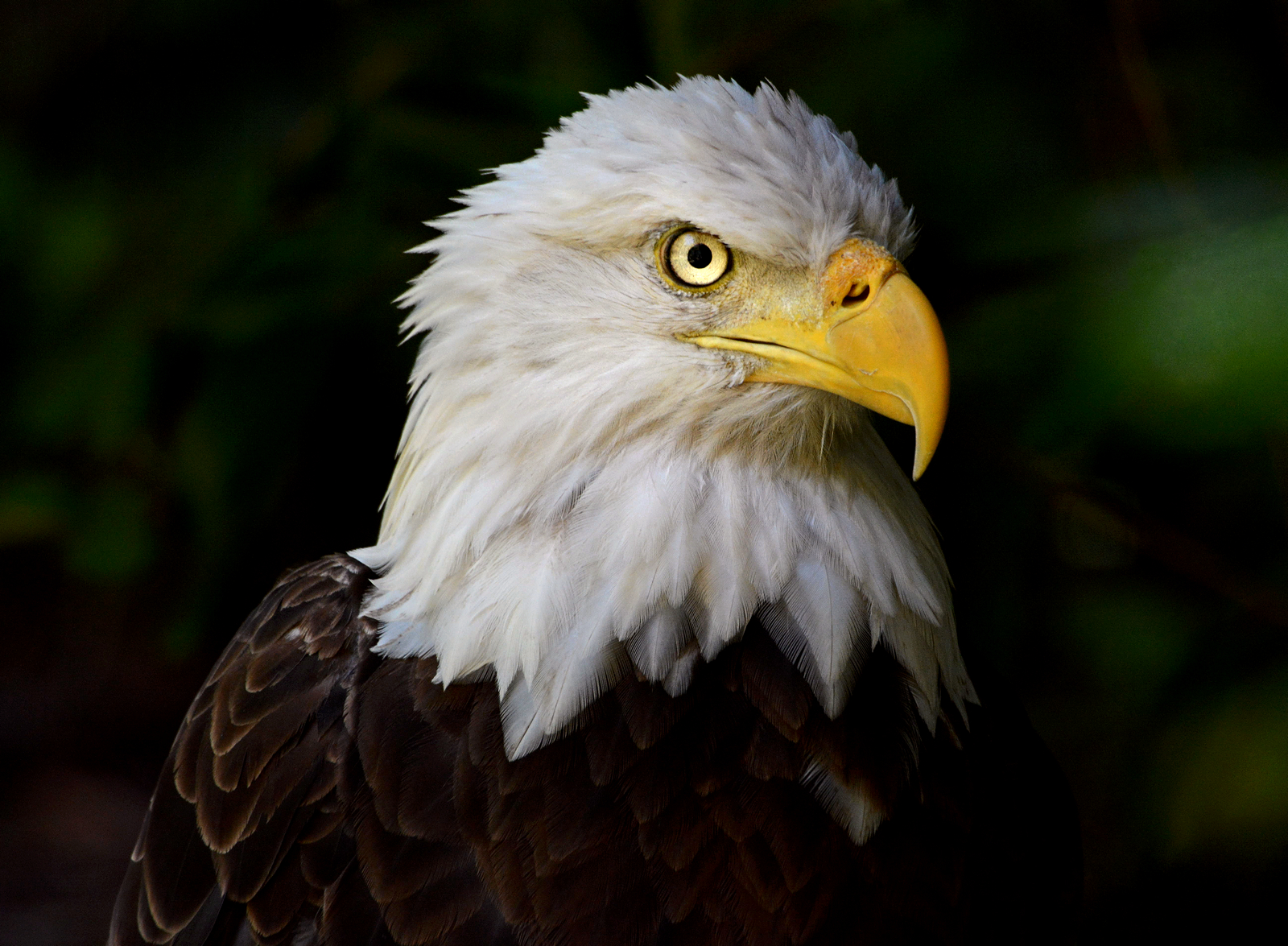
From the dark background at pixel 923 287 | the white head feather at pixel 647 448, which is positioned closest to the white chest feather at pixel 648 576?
the white head feather at pixel 647 448

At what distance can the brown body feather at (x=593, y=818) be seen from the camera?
1377 mm

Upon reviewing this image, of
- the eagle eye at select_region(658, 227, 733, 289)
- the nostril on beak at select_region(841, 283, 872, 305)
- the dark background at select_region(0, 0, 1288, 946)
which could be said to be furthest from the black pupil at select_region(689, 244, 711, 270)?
the dark background at select_region(0, 0, 1288, 946)

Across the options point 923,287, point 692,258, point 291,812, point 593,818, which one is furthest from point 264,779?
point 923,287

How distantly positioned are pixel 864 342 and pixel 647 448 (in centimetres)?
28

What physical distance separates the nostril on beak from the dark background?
44 cm

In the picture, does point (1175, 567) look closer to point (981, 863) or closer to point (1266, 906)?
point (1266, 906)

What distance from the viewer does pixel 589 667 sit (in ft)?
4.61

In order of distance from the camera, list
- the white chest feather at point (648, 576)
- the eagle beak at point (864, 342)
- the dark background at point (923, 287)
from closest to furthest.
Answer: the eagle beak at point (864, 342) → the white chest feather at point (648, 576) → the dark background at point (923, 287)

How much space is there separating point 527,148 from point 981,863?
1468 millimetres

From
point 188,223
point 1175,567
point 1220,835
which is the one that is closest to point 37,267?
point 188,223

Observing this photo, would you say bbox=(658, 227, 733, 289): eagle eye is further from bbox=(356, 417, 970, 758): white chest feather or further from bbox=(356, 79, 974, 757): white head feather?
bbox=(356, 417, 970, 758): white chest feather

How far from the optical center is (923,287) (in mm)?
2170

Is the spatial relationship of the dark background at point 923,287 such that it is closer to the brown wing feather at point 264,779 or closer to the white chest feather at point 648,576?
the white chest feather at point 648,576

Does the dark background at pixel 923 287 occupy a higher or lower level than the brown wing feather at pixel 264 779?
higher
